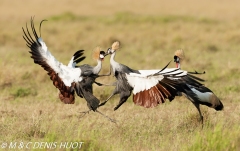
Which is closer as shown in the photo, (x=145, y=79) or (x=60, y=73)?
(x=145, y=79)

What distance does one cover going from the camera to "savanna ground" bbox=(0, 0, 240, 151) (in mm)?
6336

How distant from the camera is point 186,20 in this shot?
2034 centimetres

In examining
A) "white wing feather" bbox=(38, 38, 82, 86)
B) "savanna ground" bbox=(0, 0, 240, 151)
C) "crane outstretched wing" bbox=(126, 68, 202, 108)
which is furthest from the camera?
"white wing feather" bbox=(38, 38, 82, 86)

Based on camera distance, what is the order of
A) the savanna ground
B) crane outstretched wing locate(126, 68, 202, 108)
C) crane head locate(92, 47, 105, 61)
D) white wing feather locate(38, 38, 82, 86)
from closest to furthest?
crane outstretched wing locate(126, 68, 202, 108), the savanna ground, white wing feather locate(38, 38, 82, 86), crane head locate(92, 47, 105, 61)

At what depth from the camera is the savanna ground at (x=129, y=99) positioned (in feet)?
20.8

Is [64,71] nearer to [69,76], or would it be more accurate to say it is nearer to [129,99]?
[69,76]

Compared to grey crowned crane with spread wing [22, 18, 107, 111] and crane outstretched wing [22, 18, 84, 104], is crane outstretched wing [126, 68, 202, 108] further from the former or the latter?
crane outstretched wing [22, 18, 84, 104]

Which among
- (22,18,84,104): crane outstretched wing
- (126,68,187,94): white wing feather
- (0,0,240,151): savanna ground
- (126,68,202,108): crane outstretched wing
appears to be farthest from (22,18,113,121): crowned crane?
(126,68,202,108): crane outstretched wing

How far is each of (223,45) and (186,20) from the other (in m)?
4.73

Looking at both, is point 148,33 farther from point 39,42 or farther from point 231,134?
point 231,134

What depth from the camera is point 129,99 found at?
9195 mm

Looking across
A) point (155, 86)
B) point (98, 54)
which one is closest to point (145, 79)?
point (155, 86)

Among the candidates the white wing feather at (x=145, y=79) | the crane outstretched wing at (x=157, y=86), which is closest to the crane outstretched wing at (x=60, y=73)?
the white wing feather at (x=145, y=79)

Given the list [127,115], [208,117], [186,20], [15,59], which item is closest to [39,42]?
[127,115]
